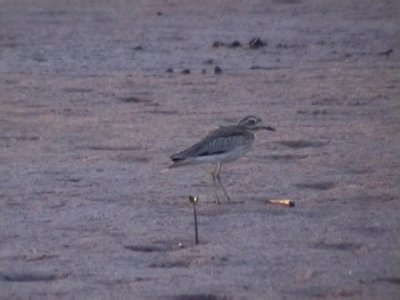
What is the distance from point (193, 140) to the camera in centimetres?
1342

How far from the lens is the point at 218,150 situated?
10.7 m

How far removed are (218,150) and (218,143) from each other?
0.19ft

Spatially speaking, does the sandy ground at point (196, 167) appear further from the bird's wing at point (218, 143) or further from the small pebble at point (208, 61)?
the bird's wing at point (218, 143)

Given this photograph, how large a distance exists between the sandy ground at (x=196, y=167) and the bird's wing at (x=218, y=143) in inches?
13.3

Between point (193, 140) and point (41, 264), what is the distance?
476cm

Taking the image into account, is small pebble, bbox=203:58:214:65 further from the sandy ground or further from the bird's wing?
the bird's wing

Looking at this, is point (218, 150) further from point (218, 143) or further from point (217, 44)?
point (217, 44)

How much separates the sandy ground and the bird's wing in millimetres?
337

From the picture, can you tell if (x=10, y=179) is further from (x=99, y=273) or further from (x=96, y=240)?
(x=99, y=273)

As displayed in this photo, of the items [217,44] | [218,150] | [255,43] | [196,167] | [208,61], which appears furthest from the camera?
[217,44]

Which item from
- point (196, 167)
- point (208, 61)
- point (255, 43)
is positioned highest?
point (255, 43)

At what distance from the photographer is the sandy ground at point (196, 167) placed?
8492 mm

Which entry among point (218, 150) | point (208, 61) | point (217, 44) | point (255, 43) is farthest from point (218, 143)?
point (217, 44)

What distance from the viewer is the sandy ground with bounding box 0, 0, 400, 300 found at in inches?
334
